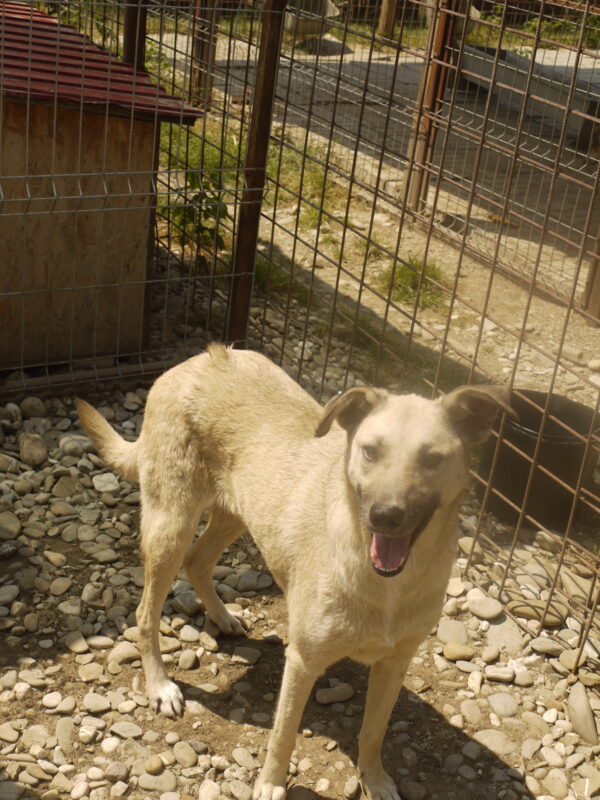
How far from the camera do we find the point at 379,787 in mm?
3594

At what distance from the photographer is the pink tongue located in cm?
296

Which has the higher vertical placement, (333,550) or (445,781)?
(333,550)

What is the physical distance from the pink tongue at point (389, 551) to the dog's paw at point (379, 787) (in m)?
1.13

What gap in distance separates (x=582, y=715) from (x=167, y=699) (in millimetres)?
1743

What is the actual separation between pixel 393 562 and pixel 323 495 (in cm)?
53

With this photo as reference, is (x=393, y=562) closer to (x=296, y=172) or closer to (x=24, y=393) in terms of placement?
(x=24, y=393)

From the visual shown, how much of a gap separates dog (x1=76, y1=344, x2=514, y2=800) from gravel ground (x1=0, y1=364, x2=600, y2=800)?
0.18m

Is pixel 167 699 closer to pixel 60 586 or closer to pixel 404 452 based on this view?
pixel 60 586

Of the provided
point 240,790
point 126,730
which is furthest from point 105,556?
point 240,790

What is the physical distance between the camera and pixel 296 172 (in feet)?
32.3

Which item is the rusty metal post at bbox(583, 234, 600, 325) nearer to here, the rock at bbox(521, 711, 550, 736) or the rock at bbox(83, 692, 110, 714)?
the rock at bbox(521, 711, 550, 736)

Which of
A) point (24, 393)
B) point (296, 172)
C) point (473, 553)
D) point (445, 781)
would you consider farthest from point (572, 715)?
point (296, 172)

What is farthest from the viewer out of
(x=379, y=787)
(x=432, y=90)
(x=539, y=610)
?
(x=432, y=90)

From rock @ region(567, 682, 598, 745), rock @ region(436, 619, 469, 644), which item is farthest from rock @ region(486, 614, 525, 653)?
rock @ region(567, 682, 598, 745)
